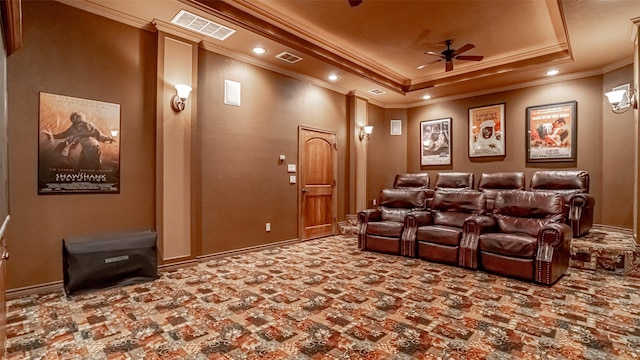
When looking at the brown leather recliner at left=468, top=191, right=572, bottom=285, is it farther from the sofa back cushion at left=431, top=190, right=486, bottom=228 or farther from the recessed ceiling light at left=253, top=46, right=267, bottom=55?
the recessed ceiling light at left=253, top=46, right=267, bottom=55

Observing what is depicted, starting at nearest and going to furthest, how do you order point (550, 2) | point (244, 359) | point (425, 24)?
point (244, 359)
point (550, 2)
point (425, 24)

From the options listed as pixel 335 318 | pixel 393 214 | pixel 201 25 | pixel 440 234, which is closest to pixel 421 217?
pixel 440 234

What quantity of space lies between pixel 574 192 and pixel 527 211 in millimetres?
1409

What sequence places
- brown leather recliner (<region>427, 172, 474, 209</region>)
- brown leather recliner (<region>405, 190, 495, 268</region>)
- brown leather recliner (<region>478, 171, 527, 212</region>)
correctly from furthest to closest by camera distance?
1. brown leather recliner (<region>427, 172, 474, 209</region>)
2. brown leather recliner (<region>478, 171, 527, 212</region>)
3. brown leather recliner (<region>405, 190, 495, 268</region>)

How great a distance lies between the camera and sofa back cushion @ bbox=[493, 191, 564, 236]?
4.04 m

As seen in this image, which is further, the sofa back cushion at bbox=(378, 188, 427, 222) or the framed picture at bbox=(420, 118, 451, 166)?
the framed picture at bbox=(420, 118, 451, 166)

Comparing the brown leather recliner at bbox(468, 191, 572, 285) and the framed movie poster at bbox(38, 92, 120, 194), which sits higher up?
the framed movie poster at bbox(38, 92, 120, 194)

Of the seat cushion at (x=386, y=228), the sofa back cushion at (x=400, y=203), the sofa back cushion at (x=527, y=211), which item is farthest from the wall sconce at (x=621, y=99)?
the seat cushion at (x=386, y=228)

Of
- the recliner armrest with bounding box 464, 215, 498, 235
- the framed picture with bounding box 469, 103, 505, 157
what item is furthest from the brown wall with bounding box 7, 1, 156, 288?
the framed picture with bounding box 469, 103, 505, 157

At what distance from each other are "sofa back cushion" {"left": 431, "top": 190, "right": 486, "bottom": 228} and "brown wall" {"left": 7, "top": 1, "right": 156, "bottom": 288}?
403 centimetres

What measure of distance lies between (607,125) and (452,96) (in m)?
2.77

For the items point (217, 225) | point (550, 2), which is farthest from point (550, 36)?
point (217, 225)

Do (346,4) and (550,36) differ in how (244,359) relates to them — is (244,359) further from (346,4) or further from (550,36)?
(550,36)

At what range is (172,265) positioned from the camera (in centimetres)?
409
